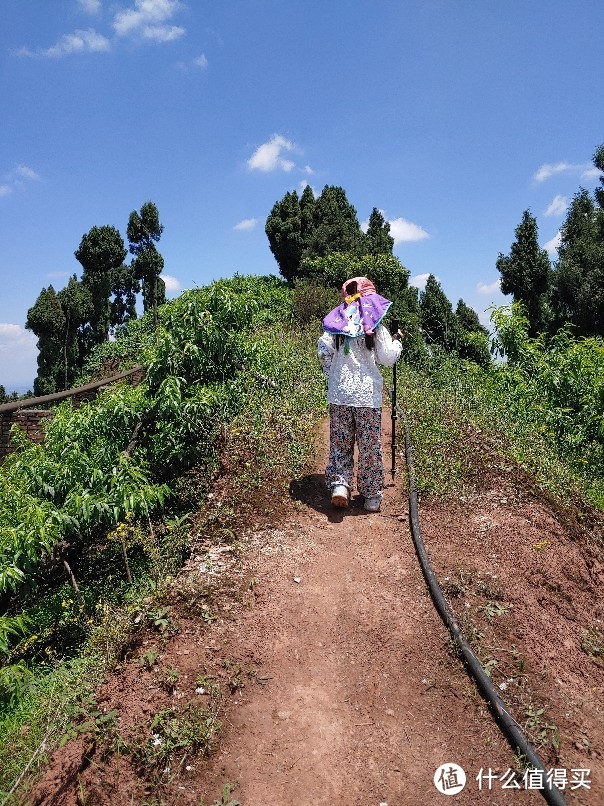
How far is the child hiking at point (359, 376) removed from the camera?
14.7ft

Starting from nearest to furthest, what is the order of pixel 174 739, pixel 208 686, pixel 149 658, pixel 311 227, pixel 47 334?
1. pixel 174 739
2. pixel 208 686
3. pixel 149 658
4. pixel 47 334
5. pixel 311 227

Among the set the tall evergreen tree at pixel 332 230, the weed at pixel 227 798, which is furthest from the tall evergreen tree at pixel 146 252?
the weed at pixel 227 798

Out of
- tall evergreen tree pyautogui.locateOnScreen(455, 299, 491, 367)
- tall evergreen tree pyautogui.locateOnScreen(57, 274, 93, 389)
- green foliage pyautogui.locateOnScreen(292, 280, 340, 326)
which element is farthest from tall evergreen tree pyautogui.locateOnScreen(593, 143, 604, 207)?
tall evergreen tree pyautogui.locateOnScreen(57, 274, 93, 389)

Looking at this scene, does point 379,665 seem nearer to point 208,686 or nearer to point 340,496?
A: point 208,686

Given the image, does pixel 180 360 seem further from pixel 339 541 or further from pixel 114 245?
pixel 114 245

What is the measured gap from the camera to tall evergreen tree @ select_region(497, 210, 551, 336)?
18.9 metres

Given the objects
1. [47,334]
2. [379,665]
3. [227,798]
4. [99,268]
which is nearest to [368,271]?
[99,268]

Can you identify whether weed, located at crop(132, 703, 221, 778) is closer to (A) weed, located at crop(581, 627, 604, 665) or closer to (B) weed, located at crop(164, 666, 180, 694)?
(B) weed, located at crop(164, 666, 180, 694)

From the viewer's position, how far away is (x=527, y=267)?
19.0 metres

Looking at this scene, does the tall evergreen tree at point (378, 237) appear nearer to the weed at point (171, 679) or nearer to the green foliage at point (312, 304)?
the green foliage at point (312, 304)

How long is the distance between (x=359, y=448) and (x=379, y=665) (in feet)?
6.27

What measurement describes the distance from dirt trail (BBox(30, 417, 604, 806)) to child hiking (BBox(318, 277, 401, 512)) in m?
0.38

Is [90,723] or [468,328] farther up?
[468,328]

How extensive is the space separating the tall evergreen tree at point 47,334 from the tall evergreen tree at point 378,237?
10.9m
